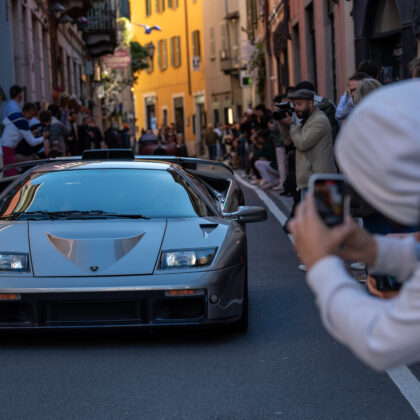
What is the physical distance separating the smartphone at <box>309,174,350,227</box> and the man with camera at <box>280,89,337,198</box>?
7706 millimetres

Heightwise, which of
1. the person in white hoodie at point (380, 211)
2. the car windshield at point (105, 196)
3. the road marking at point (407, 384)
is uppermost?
the person in white hoodie at point (380, 211)

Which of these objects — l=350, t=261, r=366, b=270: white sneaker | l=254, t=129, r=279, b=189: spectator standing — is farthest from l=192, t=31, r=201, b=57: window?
l=350, t=261, r=366, b=270: white sneaker

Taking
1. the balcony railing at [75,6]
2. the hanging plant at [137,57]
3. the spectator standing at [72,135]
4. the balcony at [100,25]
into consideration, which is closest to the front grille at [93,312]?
the spectator standing at [72,135]

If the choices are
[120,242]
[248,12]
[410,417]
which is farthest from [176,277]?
[248,12]

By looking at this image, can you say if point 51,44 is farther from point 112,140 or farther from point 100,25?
point 100,25

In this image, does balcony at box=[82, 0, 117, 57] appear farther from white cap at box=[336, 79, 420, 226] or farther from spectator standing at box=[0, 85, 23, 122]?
white cap at box=[336, 79, 420, 226]

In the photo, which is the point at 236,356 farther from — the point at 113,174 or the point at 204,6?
the point at 204,6

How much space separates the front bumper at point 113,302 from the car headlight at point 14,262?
9 cm

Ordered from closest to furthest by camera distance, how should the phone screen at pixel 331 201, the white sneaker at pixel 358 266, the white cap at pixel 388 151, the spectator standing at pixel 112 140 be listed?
1. the white cap at pixel 388 151
2. the phone screen at pixel 331 201
3. the white sneaker at pixel 358 266
4. the spectator standing at pixel 112 140

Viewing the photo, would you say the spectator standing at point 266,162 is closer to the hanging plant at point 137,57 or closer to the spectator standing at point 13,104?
the spectator standing at point 13,104

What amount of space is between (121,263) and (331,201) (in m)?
4.67

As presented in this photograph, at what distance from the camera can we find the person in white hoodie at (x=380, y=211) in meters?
1.67

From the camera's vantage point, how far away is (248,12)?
50.4m

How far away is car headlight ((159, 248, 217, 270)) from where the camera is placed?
21.4ft
